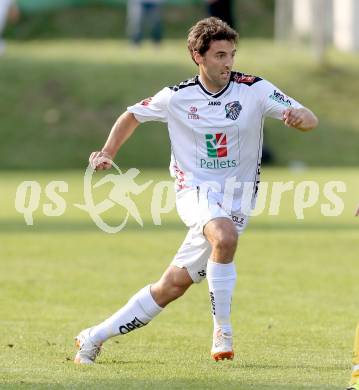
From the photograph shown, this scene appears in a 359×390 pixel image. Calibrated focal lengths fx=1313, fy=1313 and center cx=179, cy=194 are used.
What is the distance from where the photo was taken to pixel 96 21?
44.8 meters

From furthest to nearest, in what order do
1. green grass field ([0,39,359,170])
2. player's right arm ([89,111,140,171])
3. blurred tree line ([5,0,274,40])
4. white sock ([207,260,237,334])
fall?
1. blurred tree line ([5,0,274,40])
2. green grass field ([0,39,359,170])
3. player's right arm ([89,111,140,171])
4. white sock ([207,260,237,334])

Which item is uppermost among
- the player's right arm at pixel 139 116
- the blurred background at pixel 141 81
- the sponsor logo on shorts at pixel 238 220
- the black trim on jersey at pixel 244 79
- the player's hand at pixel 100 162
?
the black trim on jersey at pixel 244 79

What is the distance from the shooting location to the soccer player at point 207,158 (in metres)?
8.41

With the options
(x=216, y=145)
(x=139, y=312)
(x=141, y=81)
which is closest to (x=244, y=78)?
(x=216, y=145)

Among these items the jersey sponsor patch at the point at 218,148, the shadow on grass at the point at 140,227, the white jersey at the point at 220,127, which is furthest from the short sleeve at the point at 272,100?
the shadow on grass at the point at 140,227

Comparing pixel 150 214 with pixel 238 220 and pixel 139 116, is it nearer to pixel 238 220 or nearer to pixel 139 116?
pixel 139 116

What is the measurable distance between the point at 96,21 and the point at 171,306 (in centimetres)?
3411

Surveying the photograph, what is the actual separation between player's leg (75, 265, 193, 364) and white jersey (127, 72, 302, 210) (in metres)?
0.64

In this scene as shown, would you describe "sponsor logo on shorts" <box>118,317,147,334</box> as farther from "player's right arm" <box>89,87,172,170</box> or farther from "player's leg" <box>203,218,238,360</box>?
"player's right arm" <box>89,87,172,170</box>

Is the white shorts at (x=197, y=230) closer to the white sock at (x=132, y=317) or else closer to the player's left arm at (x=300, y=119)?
the white sock at (x=132, y=317)

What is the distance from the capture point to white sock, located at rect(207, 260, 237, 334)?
8.28 meters

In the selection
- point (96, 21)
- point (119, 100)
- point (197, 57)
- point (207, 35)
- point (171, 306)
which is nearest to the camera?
point (207, 35)

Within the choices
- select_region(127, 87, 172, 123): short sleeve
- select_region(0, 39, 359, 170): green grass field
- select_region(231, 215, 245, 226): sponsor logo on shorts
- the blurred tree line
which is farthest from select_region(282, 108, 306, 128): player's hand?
the blurred tree line

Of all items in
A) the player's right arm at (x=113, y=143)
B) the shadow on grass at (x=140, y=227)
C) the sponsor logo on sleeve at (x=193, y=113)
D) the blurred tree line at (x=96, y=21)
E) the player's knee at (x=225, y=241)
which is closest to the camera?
the player's knee at (x=225, y=241)
